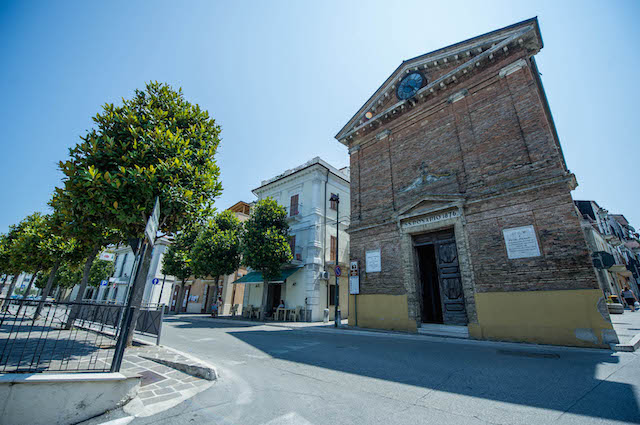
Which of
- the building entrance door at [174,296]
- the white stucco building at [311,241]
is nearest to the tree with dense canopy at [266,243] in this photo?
the white stucco building at [311,241]

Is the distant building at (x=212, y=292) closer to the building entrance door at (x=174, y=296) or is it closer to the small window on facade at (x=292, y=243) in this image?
the building entrance door at (x=174, y=296)

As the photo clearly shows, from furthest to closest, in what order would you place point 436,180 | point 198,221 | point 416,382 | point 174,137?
point 436,180
point 198,221
point 174,137
point 416,382

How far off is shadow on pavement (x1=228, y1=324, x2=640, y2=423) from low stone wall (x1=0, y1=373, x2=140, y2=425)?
3676 mm

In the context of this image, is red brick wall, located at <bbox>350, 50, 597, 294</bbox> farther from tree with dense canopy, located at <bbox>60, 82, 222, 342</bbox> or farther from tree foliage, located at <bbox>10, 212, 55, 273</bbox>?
tree foliage, located at <bbox>10, 212, 55, 273</bbox>

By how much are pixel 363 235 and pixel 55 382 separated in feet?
40.3

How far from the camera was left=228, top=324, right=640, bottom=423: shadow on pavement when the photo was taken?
336 cm

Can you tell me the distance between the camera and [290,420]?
119 inches

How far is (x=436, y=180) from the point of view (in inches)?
472

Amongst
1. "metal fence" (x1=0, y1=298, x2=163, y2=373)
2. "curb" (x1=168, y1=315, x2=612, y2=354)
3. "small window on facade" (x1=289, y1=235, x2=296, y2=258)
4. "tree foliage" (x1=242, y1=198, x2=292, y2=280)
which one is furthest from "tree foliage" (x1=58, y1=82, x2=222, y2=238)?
"small window on facade" (x1=289, y1=235, x2=296, y2=258)

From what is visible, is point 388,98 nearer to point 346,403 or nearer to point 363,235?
point 363,235

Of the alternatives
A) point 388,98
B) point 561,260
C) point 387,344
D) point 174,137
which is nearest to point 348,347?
point 387,344

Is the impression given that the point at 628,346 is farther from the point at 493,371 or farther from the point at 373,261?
the point at 373,261

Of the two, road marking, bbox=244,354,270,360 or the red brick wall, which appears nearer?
road marking, bbox=244,354,270,360

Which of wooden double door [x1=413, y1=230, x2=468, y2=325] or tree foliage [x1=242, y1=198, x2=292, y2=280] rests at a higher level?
tree foliage [x1=242, y1=198, x2=292, y2=280]
